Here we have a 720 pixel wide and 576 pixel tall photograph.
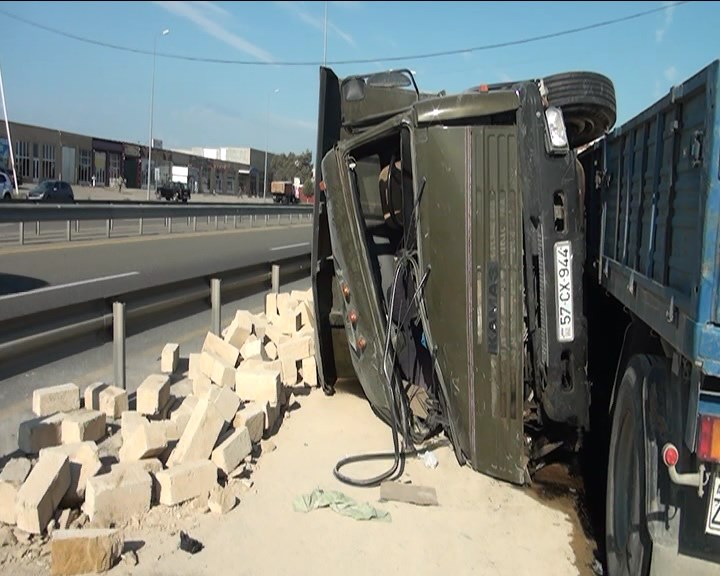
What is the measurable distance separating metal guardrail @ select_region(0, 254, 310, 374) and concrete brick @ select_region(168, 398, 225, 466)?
44.9 inches

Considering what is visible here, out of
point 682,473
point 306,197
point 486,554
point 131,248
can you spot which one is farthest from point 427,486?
point 306,197

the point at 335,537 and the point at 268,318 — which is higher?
the point at 268,318

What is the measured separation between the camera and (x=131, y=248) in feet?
63.2

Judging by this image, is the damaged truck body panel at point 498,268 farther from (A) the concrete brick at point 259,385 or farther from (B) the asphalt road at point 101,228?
(B) the asphalt road at point 101,228

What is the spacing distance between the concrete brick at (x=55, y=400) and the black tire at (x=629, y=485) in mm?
3614

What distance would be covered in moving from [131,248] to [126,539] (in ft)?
53.5

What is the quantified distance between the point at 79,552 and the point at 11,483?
0.85 meters

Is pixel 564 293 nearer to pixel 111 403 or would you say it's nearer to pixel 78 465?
pixel 78 465

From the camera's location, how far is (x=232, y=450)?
466 centimetres

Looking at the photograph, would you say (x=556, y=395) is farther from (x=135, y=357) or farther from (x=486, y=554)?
(x=135, y=357)

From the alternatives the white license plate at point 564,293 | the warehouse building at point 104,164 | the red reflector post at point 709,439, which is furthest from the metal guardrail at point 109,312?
the warehouse building at point 104,164

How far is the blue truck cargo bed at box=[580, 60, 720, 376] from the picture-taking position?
2416 millimetres

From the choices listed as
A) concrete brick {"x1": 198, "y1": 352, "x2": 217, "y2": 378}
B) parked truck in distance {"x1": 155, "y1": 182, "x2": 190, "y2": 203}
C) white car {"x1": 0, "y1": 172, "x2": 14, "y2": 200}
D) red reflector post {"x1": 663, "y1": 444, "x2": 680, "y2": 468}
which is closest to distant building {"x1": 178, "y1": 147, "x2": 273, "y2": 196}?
parked truck in distance {"x1": 155, "y1": 182, "x2": 190, "y2": 203}

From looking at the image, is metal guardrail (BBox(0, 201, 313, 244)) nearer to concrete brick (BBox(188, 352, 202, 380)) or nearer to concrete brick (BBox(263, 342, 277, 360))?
concrete brick (BBox(263, 342, 277, 360))
